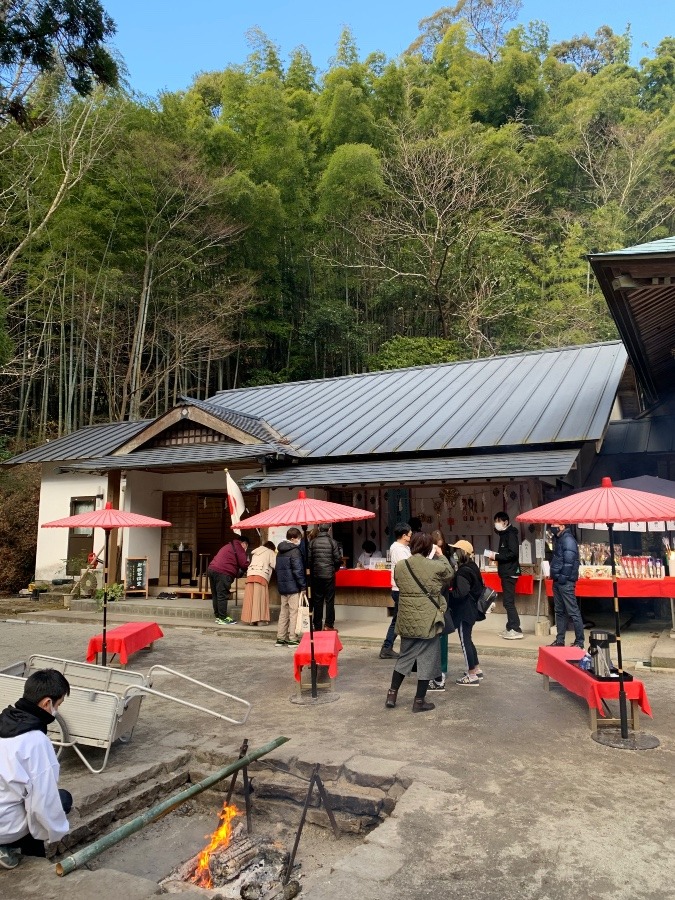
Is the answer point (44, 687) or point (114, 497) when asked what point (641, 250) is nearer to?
point (44, 687)

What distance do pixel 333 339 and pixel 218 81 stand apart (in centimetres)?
1498

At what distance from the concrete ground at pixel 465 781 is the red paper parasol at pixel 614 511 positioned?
92 cm

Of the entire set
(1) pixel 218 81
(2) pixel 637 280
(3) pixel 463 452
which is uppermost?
(1) pixel 218 81

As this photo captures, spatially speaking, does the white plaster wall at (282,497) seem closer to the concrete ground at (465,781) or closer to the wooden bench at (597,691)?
the concrete ground at (465,781)

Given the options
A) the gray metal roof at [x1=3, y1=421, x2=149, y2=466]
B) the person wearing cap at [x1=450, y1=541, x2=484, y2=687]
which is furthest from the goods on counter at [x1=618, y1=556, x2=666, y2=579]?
the gray metal roof at [x1=3, y1=421, x2=149, y2=466]

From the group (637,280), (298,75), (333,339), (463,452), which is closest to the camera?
(637,280)

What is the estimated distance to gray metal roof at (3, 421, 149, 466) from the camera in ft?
A: 51.6

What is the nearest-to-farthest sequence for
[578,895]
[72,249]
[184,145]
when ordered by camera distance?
1. [578,895]
2. [72,249]
3. [184,145]

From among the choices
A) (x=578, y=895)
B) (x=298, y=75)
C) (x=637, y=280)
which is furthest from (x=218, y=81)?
(x=578, y=895)

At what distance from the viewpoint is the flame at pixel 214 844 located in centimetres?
384

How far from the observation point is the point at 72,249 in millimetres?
18766

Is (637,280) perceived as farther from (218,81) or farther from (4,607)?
(218,81)

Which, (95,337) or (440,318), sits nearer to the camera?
(95,337)

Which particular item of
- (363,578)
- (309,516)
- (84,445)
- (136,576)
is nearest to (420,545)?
(309,516)
